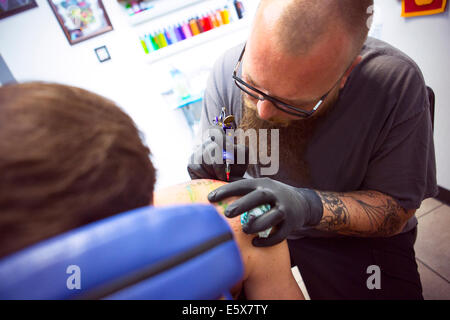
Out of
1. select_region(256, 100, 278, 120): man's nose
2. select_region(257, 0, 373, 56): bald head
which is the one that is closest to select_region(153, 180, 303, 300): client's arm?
select_region(256, 100, 278, 120): man's nose

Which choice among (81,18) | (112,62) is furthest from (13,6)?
(112,62)

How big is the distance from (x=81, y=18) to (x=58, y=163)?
8.58ft

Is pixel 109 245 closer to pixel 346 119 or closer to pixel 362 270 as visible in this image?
pixel 346 119

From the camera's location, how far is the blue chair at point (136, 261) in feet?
1.03

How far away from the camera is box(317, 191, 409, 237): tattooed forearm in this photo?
0.96m

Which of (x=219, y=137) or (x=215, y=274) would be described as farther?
(x=219, y=137)

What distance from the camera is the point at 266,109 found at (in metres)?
0.97

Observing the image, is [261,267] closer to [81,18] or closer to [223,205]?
[223,205]

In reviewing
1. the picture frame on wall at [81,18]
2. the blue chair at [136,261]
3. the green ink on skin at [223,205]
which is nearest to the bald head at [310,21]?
the green ink on skin at [223,205]

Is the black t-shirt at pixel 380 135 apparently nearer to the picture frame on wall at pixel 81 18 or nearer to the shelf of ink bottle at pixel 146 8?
the shelf of ink bottle at pixel 146 8

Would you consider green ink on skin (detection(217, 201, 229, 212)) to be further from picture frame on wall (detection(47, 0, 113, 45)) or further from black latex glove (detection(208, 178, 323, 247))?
picture frame on wall (detection(47, 0, 113, 45))

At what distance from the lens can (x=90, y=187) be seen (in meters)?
0.40

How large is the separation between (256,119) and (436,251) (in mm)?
1752

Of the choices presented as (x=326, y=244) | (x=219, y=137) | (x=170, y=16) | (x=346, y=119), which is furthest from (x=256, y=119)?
(x=170, y=16)
